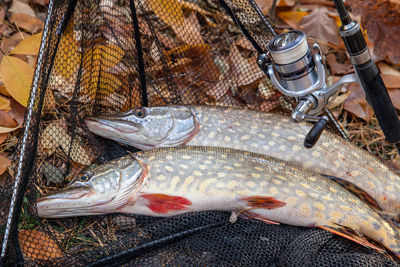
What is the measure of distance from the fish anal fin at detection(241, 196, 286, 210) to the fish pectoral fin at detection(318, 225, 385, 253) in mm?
261

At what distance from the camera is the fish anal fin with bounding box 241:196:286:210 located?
2221 mm

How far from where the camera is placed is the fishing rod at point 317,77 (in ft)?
6.07

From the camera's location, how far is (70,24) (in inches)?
107

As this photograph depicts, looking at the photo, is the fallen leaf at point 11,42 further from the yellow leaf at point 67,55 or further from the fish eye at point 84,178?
the fish eye at point 84,178

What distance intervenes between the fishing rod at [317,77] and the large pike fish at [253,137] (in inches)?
17.7

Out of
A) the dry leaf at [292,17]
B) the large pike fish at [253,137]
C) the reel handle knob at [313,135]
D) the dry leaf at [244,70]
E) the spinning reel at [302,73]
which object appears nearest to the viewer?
the reel handle knob at [313,135]

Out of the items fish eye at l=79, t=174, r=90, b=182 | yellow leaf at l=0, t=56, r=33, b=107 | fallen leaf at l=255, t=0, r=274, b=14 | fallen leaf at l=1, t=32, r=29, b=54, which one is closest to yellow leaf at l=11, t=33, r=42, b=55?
yellow leaf at l=0, t=56, r=33, b=107

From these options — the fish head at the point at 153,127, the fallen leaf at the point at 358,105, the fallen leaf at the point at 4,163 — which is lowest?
the fallen leaf at the point at 358,105

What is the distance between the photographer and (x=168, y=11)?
3016 millimetres

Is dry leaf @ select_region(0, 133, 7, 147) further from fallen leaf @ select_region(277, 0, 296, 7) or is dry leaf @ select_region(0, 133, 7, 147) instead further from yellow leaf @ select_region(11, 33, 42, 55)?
fallen leaf @ select_region(277, 0, 296, 7)

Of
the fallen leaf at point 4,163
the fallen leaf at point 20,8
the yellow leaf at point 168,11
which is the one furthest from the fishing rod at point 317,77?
the fallen leaf at point 20,8

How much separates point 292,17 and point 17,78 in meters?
2.44

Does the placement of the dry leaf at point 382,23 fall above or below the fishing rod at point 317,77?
below

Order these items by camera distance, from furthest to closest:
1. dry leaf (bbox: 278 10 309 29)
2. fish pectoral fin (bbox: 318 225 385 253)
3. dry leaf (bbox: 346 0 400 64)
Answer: dry leaf (bbox: 278 10 309 29), dry leaf (bbox: 346 0 400 64), fish pectoral fin (bbox: 318 225 385 253)
